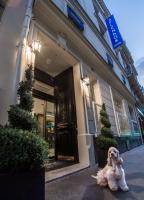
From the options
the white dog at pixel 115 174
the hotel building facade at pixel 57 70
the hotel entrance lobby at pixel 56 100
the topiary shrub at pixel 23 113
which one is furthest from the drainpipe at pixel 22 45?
the white dog at pixel 115 174

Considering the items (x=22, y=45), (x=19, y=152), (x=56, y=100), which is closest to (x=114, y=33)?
(x=56, y=100)

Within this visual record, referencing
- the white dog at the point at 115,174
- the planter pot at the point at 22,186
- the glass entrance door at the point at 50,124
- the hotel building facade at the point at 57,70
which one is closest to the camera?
the planter pot at the point at 22,186

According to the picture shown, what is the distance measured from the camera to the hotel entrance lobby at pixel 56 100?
5250mm

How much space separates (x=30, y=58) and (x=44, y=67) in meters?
2.61

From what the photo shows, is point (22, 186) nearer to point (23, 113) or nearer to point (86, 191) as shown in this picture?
point (23, 113)

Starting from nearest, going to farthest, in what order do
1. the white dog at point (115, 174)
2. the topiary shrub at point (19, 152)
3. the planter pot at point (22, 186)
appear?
the planter pot at point (22, 186) < the topiary shrub at point (19, 152) < the white dog at point (115, 174)

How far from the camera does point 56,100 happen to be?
258 inches

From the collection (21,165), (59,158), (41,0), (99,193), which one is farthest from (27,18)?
(59,158)

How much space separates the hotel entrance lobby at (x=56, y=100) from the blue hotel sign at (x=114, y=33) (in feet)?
22.8

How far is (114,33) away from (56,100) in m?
8.40

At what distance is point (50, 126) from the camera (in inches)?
262

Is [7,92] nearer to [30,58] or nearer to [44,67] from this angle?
[30,58]

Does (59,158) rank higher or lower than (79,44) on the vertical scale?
lower

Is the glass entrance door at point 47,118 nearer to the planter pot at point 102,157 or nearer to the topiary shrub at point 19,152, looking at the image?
the planter pot at point 102,157
